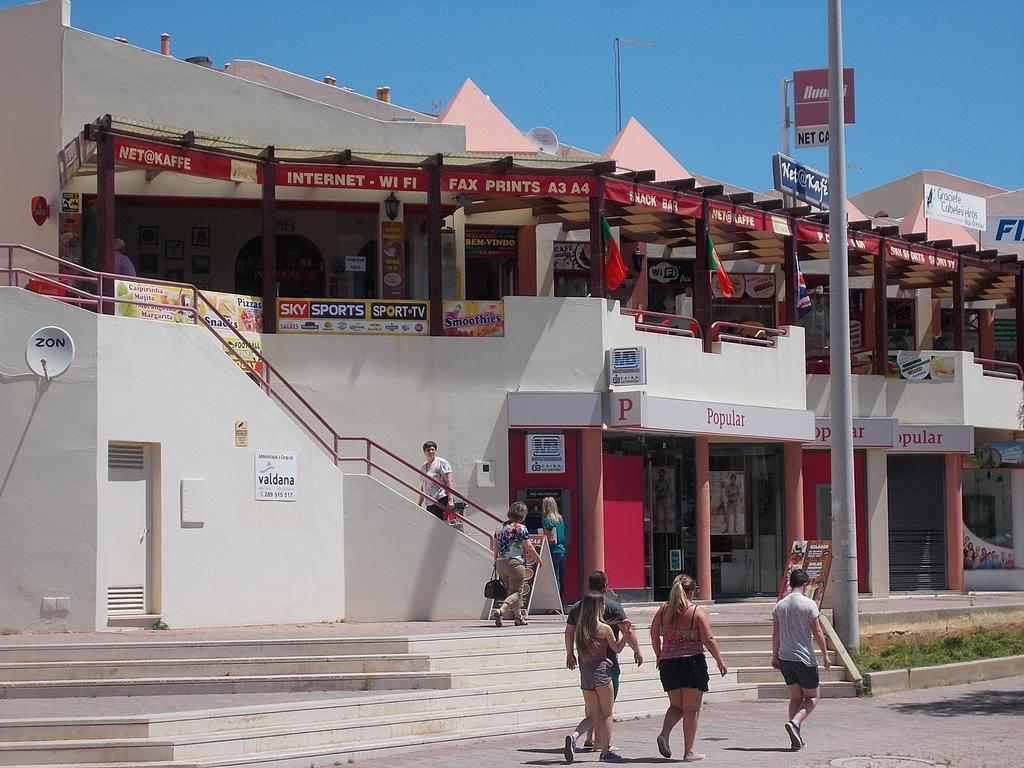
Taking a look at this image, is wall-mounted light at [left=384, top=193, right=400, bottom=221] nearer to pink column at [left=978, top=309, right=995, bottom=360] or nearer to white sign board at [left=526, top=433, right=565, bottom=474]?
white sign board at [left=526, top=433, right=565, bottom=474]

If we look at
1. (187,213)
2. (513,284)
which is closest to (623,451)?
(513,284)

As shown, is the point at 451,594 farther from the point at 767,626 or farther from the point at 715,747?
the point at 715,747

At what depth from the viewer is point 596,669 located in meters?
12.7

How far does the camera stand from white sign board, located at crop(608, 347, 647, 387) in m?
22.9

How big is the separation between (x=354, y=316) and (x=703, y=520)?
705 centimetres

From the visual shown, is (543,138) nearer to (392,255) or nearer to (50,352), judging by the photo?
(392,255)

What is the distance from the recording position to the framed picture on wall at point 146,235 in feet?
82.4

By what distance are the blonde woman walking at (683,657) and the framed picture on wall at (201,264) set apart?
14.7 m

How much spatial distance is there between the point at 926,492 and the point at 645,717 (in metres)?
16.6

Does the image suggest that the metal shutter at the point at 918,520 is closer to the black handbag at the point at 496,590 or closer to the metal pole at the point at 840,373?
the metal pole at the point at 840,373

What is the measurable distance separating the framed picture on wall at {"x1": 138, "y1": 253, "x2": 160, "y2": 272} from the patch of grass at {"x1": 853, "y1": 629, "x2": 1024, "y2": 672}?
1301 cm

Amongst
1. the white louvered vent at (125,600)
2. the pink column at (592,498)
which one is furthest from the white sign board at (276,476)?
the pink column at (592,498)

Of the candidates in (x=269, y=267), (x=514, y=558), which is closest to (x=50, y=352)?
(x=269, y=267)

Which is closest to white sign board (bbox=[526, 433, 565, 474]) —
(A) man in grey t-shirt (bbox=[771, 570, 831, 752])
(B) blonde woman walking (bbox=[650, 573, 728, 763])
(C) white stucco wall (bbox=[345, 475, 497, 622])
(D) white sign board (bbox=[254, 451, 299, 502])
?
(C) white stucco wall (bbox=[345, 475, 497, 622])
